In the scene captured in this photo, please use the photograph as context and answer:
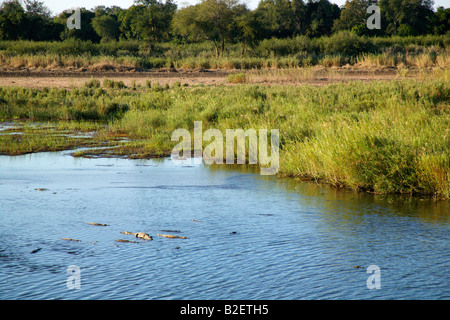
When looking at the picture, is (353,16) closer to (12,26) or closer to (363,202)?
(12,26)

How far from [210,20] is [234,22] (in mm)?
1850

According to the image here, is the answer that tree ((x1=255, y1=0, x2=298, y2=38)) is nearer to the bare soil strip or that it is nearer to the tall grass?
the tall grass

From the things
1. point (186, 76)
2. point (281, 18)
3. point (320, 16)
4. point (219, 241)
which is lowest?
point (219, 241)

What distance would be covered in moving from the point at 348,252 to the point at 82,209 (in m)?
4.06

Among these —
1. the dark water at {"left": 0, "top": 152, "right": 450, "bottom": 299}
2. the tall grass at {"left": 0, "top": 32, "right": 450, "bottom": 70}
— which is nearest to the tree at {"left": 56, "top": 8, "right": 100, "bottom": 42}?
the tall grass at {"left": 0, "top": 32, "right": 450, "bottom": 70}

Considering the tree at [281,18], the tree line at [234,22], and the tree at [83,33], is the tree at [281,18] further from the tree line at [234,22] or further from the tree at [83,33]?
the tree at [83,33]

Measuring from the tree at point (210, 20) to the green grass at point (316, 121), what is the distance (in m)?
19.1

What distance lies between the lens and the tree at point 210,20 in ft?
144

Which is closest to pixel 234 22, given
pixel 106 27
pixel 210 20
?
pixel 210 20

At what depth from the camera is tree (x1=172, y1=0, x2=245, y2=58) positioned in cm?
4391

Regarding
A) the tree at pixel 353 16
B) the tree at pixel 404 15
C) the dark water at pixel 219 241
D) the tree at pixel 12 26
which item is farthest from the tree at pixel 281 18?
the dark water at pixel 219 241

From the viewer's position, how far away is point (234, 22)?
144 feet

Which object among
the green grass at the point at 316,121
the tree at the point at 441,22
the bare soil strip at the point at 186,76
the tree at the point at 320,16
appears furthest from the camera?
the tree at the point at 320,16
